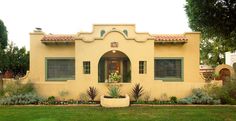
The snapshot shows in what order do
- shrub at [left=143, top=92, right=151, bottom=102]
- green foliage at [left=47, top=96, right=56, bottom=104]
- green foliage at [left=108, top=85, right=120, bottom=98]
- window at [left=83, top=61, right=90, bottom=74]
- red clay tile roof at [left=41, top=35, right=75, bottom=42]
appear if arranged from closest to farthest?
green foliage at [left=108, top=85, right=120, bottom=98], green foliage at [left=47, top=96, right=56, bottom=104], shrub at [left=143, top=92, right=151, bottom=102], window at [left=83, top=61, right=90, bottom=74], red clay tile roof at [left=41, top=35, right=75, bottom=42]

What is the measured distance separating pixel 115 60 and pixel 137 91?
4345mm

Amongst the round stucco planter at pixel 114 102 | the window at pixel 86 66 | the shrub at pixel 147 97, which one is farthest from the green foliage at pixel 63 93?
the shrub at pixel 147 97

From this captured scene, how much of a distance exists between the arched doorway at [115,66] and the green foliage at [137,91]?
3046 millimetres

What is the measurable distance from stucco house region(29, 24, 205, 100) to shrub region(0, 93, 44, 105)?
4.56 ft

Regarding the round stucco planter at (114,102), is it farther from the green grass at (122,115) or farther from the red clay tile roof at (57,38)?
the red clay tile roof at (57,38)

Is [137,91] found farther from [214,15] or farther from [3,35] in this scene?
[3,35]

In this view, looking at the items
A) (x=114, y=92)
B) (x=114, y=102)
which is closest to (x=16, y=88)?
(x=114, y=92)

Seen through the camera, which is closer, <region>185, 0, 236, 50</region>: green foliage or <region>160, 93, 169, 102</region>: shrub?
<region>185, 0, 236, 50</region>: green foliage

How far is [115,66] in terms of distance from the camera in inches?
871

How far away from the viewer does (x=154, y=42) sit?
66.8 feet

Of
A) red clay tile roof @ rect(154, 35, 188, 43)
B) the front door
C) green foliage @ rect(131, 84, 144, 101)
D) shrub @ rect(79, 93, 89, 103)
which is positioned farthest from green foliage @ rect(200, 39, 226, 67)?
shrub @ rect(79, 93, 89, 103)

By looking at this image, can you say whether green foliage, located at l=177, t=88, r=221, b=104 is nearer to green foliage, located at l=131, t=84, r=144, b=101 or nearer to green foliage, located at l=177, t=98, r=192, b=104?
green foliage, located at l=177, t=98, r=192, b=104

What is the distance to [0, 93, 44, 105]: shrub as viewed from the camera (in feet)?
57.5

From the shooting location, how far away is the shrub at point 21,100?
17513mm
